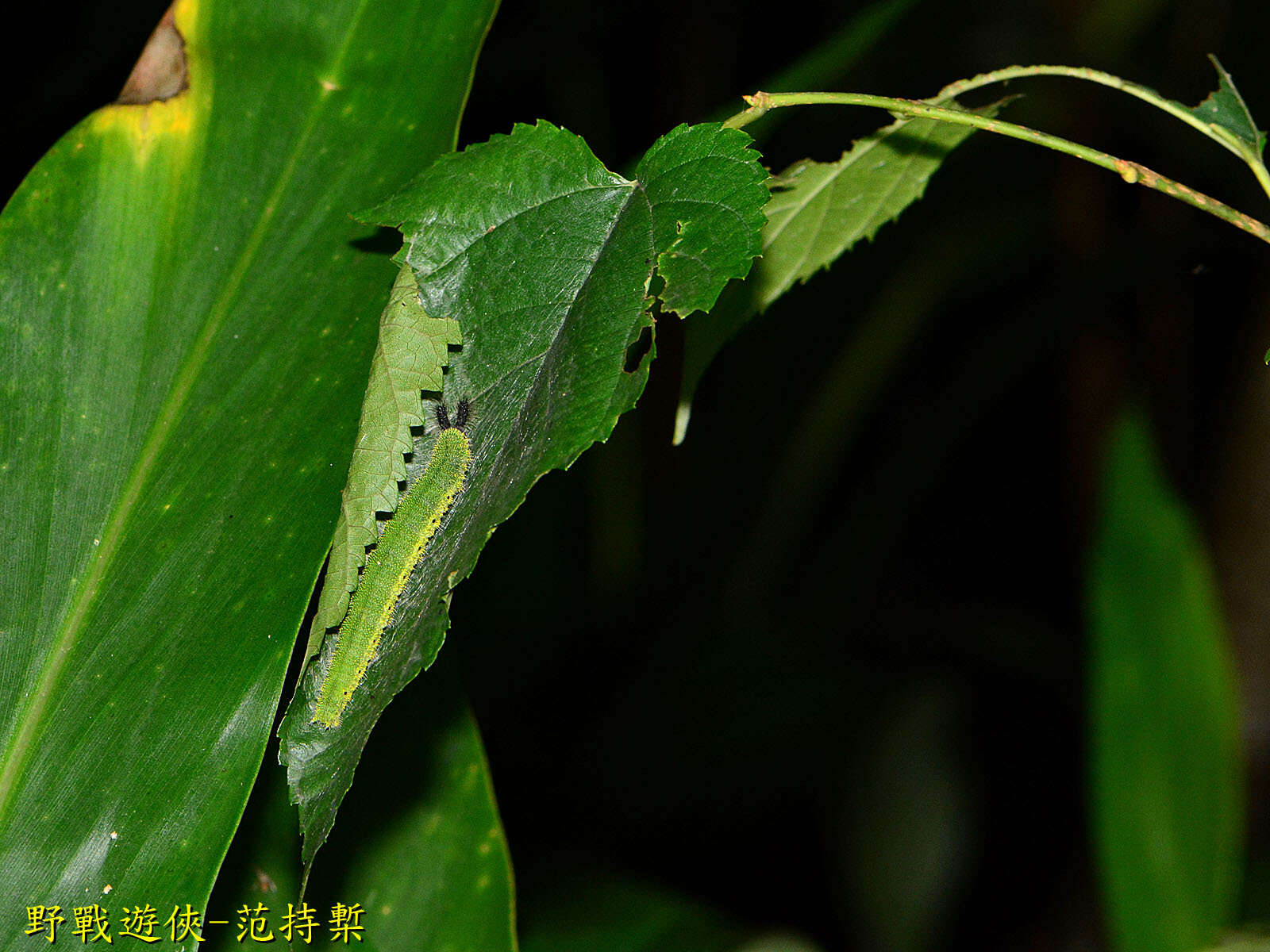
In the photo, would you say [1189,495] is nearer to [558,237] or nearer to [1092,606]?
[1092,606]

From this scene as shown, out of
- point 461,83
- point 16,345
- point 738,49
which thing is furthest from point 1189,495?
point 16,345

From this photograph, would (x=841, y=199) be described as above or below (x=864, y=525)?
above

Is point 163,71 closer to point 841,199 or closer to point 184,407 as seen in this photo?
point 184,407

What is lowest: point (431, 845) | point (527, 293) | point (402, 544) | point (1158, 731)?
point (1158, 731)

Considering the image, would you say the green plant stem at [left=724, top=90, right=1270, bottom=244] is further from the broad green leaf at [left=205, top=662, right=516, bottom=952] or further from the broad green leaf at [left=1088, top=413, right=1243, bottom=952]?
the broad green leaf at [left=1088, top=413, right=1243, bottom=952]

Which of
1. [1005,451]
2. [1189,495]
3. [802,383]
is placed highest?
[802,383]

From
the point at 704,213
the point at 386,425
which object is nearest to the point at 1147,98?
the point at 704,213
